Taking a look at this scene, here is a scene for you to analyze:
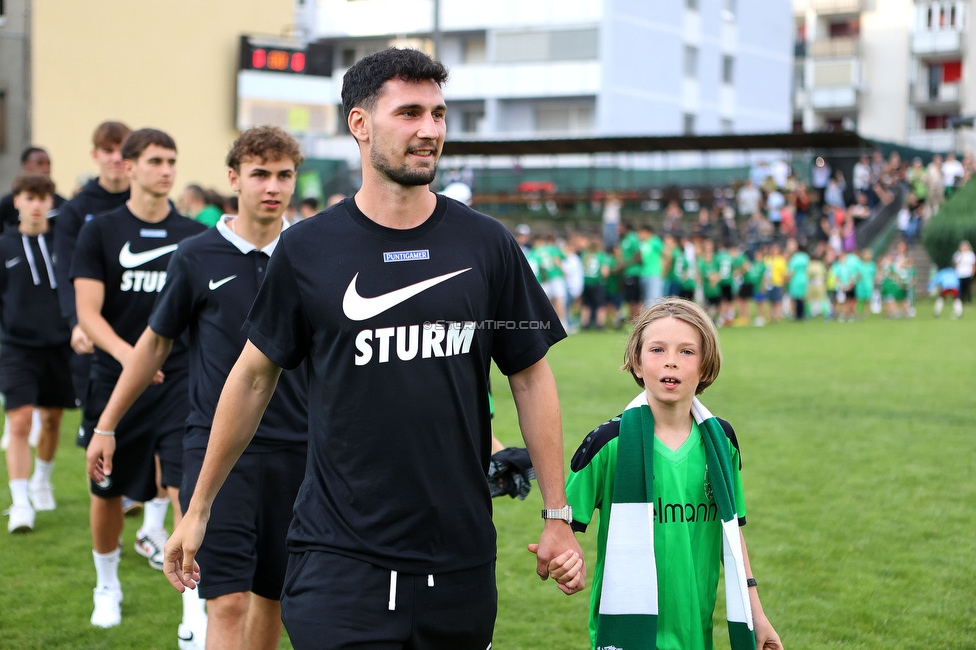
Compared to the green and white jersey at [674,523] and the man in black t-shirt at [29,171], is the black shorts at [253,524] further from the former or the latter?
the man in black t-shirt at [29,171]

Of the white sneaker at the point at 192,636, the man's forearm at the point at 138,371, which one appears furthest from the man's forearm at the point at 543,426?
the white sneaker at the point at 192,636

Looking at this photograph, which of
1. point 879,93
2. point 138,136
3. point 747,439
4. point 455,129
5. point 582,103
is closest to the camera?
point 138,136

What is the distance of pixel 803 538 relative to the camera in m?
7.44

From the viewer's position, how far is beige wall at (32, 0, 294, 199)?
85.6 ft

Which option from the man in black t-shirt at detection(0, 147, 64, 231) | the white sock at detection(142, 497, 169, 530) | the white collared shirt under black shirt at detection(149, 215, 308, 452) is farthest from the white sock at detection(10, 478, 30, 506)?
the white collared shirt under black shirt at detection(149, 215, 308, 452)

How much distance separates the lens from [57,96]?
2612cm

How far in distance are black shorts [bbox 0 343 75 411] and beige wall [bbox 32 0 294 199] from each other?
62.8 ft

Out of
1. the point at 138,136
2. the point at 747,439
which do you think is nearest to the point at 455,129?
the point at 747,439

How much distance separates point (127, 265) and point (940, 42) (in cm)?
6197

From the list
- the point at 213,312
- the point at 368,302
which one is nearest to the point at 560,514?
the point at 368,302

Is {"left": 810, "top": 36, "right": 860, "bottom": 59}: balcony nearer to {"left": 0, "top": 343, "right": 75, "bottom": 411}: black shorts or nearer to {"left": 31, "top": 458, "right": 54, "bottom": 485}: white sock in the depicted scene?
{"left": 0, "top": 343, "right": 75, "bottom": 411}: black shorts

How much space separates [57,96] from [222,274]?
23.7 meters

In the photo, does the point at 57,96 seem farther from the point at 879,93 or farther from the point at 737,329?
the point at 879,93

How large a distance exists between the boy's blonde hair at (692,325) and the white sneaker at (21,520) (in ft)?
17.5
